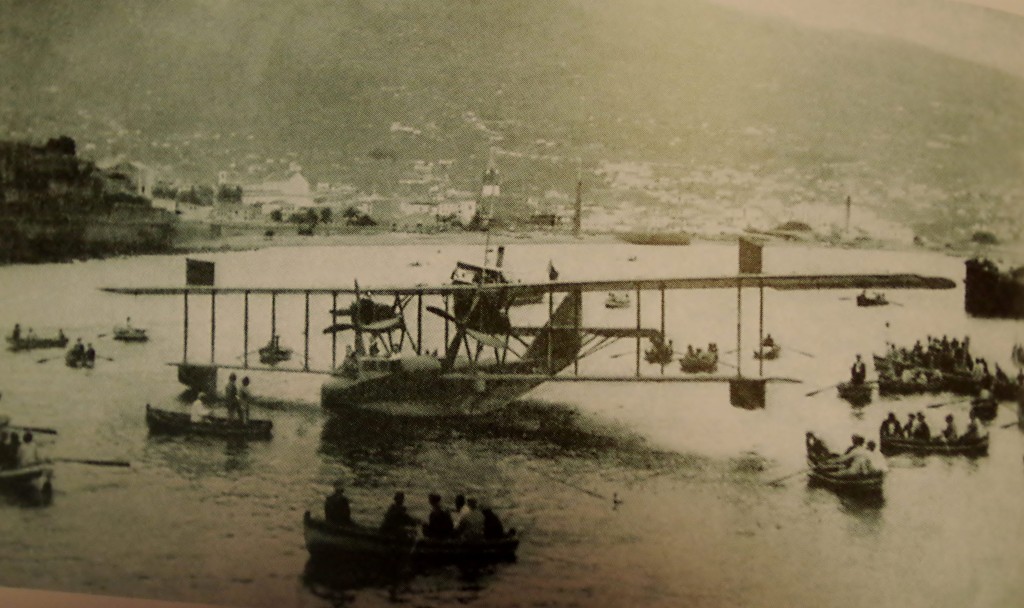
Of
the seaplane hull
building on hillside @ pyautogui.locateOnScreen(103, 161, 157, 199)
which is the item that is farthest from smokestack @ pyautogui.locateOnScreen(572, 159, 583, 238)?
building on hillside @ pyautogui.locateOnScreen(103, 161, 157, 199)

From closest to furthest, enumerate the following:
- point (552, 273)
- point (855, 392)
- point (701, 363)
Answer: point (855, 392) < point (701, 363) < point (552, 273)

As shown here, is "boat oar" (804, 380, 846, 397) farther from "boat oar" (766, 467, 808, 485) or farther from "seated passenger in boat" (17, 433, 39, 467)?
"seated passenger in boat" (17, 433, 39, 467)

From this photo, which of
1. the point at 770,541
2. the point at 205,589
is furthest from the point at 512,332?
the point at 205,589

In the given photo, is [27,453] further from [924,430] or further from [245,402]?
[924,430]

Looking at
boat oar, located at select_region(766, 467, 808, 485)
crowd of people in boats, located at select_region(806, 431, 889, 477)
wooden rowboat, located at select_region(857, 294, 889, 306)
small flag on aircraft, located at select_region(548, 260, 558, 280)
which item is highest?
small flag on aircraft, located at select_region(548, 260, 558, 280)

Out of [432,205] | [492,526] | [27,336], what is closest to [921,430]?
[492,526]

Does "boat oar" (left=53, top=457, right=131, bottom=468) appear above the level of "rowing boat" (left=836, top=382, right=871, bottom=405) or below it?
below

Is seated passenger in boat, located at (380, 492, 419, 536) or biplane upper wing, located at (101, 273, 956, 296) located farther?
seated passenger in boat, located at (380, 492, 419, 536)
